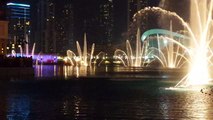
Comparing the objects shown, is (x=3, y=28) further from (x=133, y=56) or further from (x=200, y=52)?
(x=133, y=56)

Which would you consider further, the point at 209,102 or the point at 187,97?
the point at 187,97

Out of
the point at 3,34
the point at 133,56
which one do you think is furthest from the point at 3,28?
the point at 133,56

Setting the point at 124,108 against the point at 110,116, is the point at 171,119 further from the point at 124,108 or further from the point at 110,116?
the point at 124,108

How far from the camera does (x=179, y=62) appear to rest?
12619 cm

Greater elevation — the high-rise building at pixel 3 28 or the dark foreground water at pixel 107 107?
the high-rise building at pixel 3 28

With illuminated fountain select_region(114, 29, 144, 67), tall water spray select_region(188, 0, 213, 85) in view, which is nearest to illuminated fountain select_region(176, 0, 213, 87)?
tall water spray select_region(188, 0, 213, 85)

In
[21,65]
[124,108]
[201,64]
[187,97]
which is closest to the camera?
[124,108]

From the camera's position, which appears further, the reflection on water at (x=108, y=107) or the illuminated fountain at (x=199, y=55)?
the illuminated fountain at (x=199, y=55)

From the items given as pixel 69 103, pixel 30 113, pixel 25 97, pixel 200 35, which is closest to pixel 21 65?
pixel 200 35

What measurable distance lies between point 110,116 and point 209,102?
769cm

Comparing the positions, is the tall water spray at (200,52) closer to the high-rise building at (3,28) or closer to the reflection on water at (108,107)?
the reflection on water at (108,107)

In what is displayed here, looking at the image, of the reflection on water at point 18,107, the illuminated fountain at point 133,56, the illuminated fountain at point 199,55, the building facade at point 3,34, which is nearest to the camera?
the reflection on water at point 18,107

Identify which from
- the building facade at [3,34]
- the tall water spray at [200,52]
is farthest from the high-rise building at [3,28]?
the tall water spray at [200,52]

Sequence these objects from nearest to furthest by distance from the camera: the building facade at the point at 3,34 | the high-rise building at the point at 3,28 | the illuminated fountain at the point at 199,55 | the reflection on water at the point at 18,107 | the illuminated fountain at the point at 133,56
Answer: the reflection on water at the point at 18,107 < the illuminated fountain at the point at 199,55 < the high-rise building at the point at 3,28 < the building facade at the point at 3,34 < the illuminated fountain at the point at 133,56
